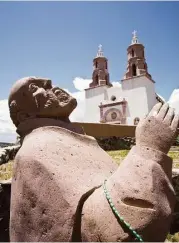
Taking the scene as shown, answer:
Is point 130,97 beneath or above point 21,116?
above

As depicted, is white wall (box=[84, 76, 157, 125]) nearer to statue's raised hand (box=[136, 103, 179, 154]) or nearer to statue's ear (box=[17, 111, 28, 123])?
statue's ear (box=[17, 111, 28, 123])

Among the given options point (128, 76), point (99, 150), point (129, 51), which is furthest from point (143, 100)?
point (99, 150)

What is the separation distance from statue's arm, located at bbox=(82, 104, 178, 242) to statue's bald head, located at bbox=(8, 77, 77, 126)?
0.82 m

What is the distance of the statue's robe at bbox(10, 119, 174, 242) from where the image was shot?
4.54ft

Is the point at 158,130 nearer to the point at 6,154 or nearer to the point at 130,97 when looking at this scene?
the point at 6,154

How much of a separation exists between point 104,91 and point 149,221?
28.8m

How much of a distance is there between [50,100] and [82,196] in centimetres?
94

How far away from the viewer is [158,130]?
1.65 meters

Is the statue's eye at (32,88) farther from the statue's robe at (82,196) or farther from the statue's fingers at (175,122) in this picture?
the statue's fingers at (175,122)

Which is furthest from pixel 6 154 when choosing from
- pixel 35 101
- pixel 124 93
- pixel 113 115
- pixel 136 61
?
pixel 136 61

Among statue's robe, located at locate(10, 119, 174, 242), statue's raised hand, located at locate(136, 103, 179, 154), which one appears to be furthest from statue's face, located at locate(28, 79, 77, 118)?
statue's raised hand, located at locate(136, 103, 179, 154)

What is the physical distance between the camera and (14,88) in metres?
2.18

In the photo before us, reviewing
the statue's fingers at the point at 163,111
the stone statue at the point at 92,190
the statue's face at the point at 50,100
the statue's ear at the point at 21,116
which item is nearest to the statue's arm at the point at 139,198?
the stone statue at the point at 92,190

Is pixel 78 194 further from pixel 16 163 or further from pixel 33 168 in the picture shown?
pixel 16 163
